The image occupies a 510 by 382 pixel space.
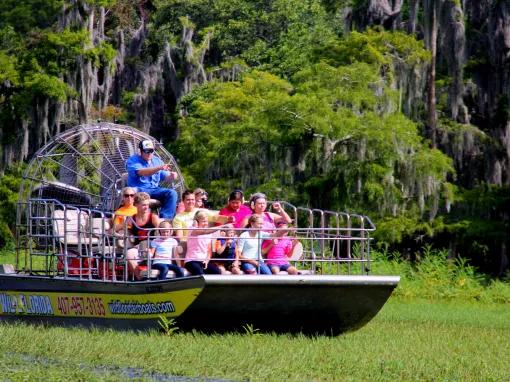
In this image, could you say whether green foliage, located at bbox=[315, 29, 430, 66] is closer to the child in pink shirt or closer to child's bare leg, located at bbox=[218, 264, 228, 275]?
the child in pink shirt

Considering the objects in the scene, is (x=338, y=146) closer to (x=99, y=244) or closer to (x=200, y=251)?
(x=99, y=244)

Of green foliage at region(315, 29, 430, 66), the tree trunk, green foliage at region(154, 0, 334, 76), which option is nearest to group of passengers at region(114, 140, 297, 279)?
green foliage at region(315, 29, 430, 66)

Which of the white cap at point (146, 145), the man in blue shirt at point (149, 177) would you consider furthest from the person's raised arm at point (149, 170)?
the white cap at point (146, 145)

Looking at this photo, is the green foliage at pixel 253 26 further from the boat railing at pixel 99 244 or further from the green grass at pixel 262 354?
the green grass at pixel 262 354

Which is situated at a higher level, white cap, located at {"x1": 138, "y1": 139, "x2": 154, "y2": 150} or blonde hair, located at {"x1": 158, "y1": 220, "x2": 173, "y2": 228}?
white cap, located at {"x1": 138, "y1": 139, "x2": 154, "y2": 150}

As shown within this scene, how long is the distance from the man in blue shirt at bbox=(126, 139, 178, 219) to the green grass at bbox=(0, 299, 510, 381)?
6.98 feet

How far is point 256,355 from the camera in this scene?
1449cm

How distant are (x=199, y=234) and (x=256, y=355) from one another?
9.72 feet

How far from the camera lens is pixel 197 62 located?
51.1 m

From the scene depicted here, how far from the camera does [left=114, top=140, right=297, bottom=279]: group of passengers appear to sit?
16906 mm

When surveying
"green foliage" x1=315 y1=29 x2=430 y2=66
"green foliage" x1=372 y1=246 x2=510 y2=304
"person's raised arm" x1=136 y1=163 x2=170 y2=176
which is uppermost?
"green foliage" x1=315 y1=29 x2=430 y2=66

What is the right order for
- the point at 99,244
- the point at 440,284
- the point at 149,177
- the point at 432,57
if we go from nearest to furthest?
1. the point at 99,244
2. the point at 149,177
3. the point at 440,284
4. the point at 432,57

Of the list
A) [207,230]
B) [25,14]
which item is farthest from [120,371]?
[25,14]

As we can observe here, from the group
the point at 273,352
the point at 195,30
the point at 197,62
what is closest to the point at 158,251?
the point at 273,352
